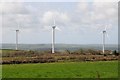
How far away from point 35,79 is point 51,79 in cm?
135

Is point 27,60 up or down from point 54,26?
down

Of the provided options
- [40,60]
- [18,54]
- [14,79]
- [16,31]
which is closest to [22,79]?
[14,79]

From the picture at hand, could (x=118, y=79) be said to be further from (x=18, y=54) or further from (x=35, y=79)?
(x=18, y=54)

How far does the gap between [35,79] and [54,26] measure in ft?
152

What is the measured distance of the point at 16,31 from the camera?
78.9 m

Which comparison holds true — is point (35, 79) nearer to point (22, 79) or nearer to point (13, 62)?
point (22, 79)

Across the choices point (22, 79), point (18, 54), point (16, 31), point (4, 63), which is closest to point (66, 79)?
point (22, 79)

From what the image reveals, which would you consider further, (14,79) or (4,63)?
(4,63)

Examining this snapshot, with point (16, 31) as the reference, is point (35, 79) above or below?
below

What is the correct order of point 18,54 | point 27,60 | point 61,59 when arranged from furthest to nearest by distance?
point 18,54
point 61,59
point 27,60

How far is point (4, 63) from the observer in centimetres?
4956

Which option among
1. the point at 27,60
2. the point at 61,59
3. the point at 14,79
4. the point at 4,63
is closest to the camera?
the point at 14,79

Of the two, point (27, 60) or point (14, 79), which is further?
point (27, 60)

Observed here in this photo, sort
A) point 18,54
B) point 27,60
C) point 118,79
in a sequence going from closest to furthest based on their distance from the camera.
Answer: point 118,79 → point 27,60 → point 18,54
